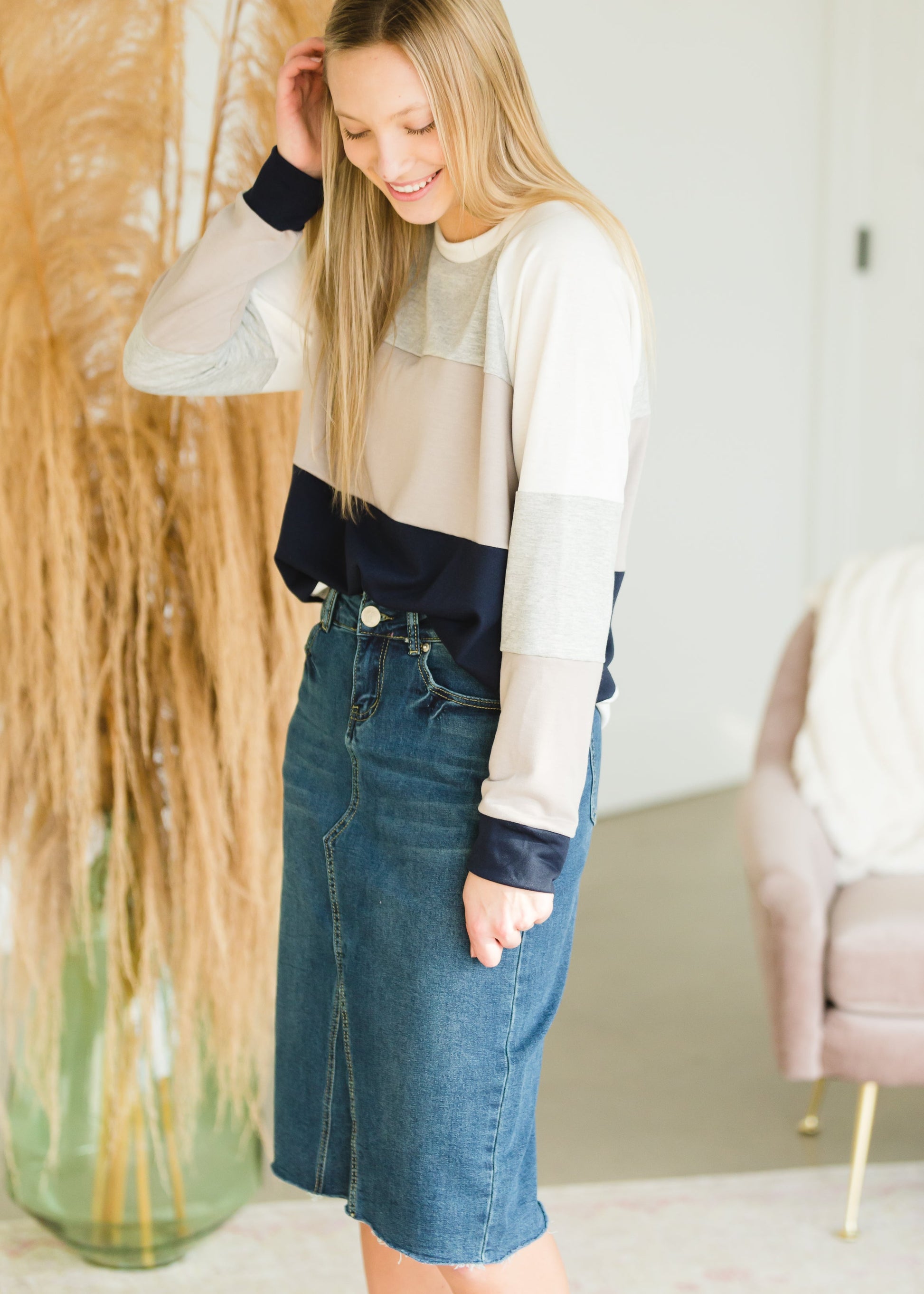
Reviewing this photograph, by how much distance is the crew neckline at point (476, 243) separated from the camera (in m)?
1.05

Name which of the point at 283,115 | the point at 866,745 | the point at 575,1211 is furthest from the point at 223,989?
the point at 866,745

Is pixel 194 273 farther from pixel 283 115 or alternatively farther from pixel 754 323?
pixel 754 323

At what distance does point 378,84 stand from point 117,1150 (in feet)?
4.44

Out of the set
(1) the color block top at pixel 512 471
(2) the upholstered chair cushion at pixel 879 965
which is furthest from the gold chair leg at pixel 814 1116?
(1) the color block top at pixel 512 471

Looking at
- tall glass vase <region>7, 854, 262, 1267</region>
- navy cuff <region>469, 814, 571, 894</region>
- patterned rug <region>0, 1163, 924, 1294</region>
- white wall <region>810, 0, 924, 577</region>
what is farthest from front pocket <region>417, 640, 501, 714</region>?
white wall <region>810, 0, 924, 577</region>

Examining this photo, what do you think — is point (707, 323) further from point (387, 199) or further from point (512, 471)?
point (512, 471)

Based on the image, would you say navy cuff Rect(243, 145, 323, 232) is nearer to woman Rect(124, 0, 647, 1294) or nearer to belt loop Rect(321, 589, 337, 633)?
woman Rect(124, 0, 647, 1294)

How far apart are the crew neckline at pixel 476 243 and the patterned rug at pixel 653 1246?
4.52 feet

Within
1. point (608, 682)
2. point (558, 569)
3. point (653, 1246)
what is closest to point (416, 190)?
point (558, 569)

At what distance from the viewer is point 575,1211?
74.9 inches

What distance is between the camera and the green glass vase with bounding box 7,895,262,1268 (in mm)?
1638

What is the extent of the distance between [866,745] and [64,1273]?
1498mm

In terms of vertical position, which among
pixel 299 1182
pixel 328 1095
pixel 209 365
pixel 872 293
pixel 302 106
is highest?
pixel 872 293

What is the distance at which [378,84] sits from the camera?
101 cm
